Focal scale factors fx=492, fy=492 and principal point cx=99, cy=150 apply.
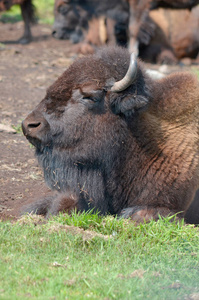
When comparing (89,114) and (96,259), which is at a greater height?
(89,114)

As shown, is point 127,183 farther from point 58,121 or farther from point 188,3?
point 188,3

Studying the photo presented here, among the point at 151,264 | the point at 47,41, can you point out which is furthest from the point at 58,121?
the point at 47,41

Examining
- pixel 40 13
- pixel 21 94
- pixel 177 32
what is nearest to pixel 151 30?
pixel 177 32

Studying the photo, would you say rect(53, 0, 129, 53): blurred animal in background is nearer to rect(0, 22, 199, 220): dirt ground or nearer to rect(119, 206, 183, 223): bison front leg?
rect(0, 22, 199, 220): dirt ground

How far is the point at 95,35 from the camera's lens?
12812mm

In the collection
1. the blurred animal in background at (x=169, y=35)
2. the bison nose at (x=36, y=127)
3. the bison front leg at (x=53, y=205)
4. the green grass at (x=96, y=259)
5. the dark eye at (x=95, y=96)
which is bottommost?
the blurred animal in background at (x=169, y=35)

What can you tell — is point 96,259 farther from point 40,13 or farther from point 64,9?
point 40,13

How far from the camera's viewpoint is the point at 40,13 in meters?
18.8

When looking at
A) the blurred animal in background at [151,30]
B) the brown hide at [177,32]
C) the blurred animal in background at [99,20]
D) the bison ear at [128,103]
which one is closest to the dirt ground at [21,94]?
the blurred animal in background at [99,20]

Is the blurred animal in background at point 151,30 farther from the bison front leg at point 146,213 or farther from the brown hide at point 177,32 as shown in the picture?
the bison front leg at point 146,213

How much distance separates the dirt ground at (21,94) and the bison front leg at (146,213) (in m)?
1.09

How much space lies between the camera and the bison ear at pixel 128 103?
4.20m

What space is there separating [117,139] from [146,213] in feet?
2.25

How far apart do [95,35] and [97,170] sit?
8964 mm
